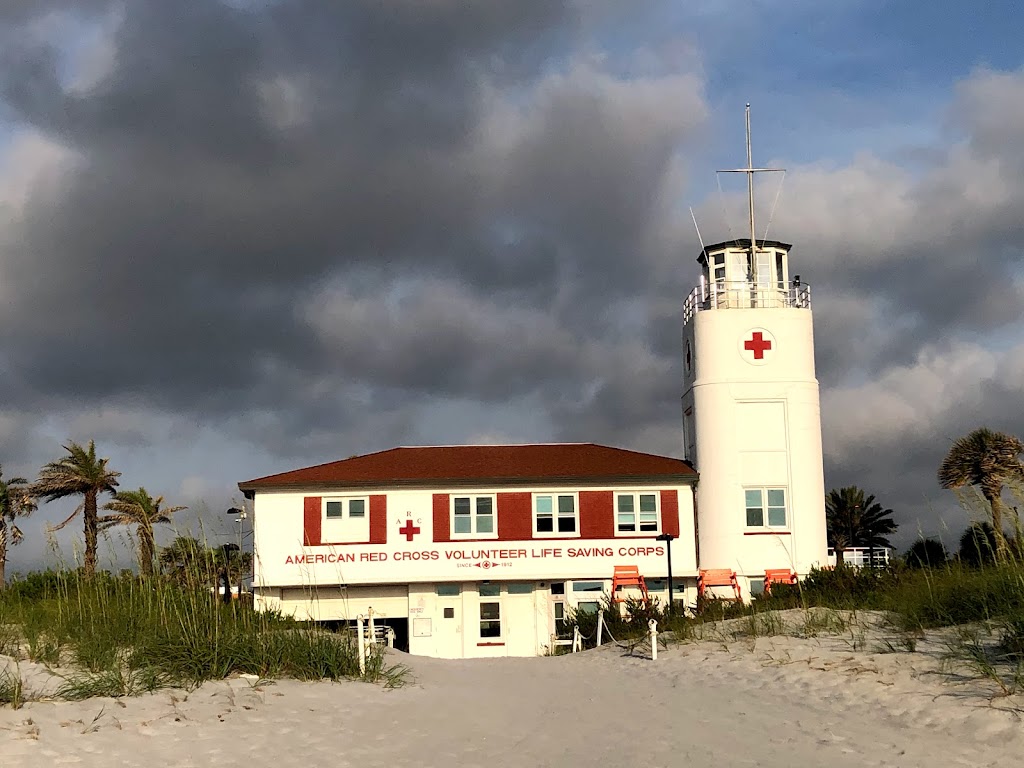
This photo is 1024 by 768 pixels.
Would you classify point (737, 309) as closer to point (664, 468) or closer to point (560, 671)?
point (664, 468)

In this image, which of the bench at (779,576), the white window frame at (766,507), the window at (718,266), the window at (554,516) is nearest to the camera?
the bench at (779,576)

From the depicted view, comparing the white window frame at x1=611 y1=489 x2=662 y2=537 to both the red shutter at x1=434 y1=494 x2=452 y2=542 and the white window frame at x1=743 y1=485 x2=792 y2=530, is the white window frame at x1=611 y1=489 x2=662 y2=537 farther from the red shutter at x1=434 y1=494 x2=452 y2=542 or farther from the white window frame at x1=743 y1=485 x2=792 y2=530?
the red shutter at x1=434 y1=494 x2=452 y2=542

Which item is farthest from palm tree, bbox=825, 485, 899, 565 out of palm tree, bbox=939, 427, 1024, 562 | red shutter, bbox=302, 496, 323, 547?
red shutter, bbox=302, 496, 323, 547

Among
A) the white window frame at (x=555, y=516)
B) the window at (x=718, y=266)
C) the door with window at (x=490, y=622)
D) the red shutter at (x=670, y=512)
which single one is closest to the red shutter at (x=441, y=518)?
the door with window at (x=490, y=622)

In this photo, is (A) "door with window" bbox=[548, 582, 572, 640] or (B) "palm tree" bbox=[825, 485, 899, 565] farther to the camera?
(B) "palm tree" bbox=[825, 485, 899, 565]

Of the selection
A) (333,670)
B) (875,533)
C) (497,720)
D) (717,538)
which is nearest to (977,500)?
(497,720)

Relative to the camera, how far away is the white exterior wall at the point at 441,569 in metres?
31.9

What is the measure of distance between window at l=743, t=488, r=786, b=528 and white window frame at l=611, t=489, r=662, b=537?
267 cm

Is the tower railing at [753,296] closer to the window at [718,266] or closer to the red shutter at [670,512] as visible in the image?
the window at [718,266]

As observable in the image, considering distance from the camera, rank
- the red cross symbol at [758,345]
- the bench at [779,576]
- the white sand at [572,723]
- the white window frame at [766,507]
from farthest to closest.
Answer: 1. the red cross symbol at [758,345]
2. the white window frame at [766,507]
3. the bench at [779,576]
4. the white sand at [572,723]

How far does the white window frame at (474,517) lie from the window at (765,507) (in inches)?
304

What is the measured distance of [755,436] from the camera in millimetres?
32500

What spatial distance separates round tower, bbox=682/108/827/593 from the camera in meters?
32.0

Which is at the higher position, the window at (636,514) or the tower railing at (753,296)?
the tower railing at (753,296)
